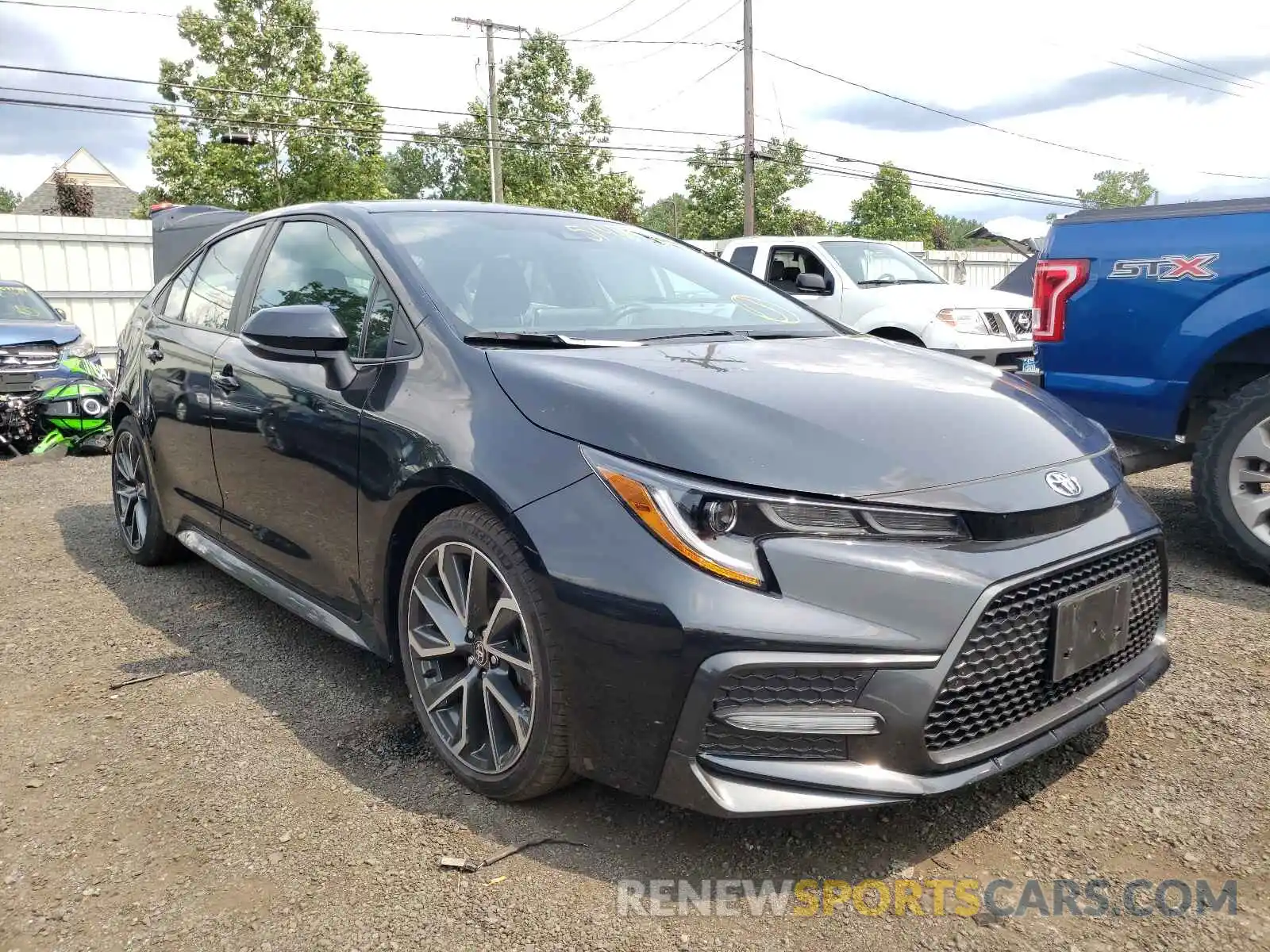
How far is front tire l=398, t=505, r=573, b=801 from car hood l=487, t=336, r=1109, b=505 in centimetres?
38

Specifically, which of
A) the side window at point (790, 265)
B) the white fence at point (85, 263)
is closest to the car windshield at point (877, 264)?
the side window at point (790, 265)

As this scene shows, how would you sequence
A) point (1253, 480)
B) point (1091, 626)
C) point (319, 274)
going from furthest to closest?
point (1253, 480), point (319, 274), point (1091, 626)

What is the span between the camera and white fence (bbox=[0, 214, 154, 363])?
1599cm

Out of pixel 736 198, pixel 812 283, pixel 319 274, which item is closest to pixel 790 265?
pixel 812 283

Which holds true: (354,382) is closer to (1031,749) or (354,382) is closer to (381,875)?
(381,875)

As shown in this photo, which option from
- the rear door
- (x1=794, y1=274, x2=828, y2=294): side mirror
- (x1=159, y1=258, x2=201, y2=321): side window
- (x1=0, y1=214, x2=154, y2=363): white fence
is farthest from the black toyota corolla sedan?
(x1=0, y1=214, x2=154, y2=363): white fence

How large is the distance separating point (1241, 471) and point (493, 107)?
3468 centimetres

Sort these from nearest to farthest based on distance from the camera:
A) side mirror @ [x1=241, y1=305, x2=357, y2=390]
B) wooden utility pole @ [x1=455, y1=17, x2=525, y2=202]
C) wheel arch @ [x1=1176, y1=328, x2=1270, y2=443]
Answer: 1. side mirror @ [x1=241, y1=305, x2=357, y2=390]
2. wheel arch @ [x1=1176, y1=328, x2=1270, y2=443]
3. wooden utility pole @ [x1=455, y1=17, x2=525, y2=202]

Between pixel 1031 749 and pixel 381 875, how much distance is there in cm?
150

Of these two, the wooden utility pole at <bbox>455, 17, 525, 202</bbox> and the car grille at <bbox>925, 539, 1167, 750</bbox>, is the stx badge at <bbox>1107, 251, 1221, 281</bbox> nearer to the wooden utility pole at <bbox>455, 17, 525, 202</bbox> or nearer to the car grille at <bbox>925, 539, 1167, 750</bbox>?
the car grille at <bbox>925, 539, 1167, 750</bbox>

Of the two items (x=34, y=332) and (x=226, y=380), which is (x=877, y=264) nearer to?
(x=226, y=380)

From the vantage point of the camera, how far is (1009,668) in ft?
6.84

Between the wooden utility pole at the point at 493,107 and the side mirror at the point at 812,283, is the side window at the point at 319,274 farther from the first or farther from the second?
the wooden utility pole at the point at 493,107

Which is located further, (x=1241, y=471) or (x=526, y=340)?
(x=1241, y=471)
